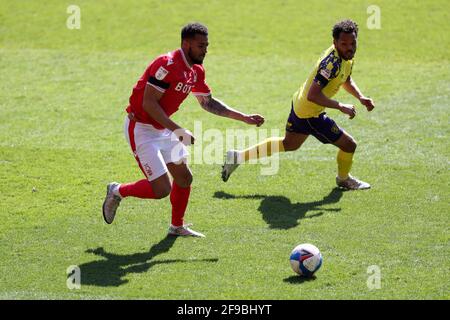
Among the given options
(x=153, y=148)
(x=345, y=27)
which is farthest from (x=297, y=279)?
(x=345, y=27)

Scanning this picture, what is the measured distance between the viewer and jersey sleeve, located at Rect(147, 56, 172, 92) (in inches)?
332

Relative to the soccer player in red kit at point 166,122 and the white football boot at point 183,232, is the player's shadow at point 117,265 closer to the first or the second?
the white football boot at point 183,232

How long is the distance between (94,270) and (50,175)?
3503mm

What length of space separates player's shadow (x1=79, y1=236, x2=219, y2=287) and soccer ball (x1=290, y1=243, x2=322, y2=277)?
37.3 inches


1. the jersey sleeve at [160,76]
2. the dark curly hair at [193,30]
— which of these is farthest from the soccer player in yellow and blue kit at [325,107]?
the jersey sleeve at [160,76]

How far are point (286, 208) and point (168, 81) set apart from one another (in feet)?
8.08

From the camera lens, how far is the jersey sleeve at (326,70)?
399 inches

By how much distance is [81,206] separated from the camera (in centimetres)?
1011

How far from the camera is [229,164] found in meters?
10.9
